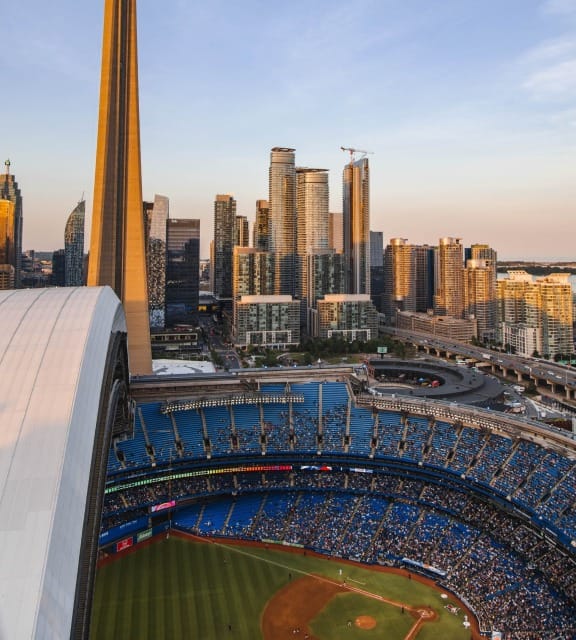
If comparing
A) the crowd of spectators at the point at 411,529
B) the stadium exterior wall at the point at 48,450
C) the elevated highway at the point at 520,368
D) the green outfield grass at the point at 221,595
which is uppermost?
the stadium exterior wall at the point at 48,450

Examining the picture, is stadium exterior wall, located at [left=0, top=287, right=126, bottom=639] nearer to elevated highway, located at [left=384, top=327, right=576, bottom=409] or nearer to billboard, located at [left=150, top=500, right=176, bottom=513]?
billboard, located at [left=150, top=500, right=176, bottom=513]

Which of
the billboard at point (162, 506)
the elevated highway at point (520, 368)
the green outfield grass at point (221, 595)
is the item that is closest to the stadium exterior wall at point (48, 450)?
the green outfield grass at point (221, 595)

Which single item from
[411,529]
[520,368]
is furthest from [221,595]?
[520,368]

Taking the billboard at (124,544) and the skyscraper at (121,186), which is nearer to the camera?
the billboard at (124,544)

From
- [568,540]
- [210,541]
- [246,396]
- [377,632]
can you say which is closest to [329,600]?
[377,632]

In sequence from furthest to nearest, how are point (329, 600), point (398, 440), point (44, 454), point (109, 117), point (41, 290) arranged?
1. point (109, 117)
2. point (398, 440)
3. point (329, 600)
4. point (41, 290)
5. point (44, 454)

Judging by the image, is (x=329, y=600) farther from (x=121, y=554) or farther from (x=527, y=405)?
(x=527, y=405)

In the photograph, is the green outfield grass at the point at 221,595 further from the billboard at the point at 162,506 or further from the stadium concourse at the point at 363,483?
the billboard at the point at 162,506
